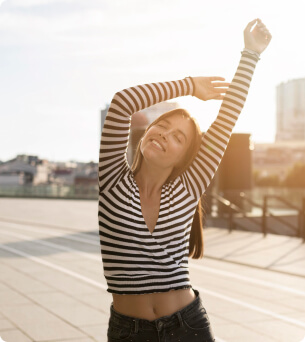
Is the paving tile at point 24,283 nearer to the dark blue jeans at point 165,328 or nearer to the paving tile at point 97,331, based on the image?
the paving tile at point 97,331

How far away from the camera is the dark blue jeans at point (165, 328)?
2.49 metres

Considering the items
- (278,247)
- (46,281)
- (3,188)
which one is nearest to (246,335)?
(46,281)

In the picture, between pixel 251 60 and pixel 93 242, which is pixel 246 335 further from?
pixel 93 242

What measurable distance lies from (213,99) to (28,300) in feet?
17.7

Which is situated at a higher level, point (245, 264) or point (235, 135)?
point (235, 135)

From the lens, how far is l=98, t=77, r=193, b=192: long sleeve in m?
2.54

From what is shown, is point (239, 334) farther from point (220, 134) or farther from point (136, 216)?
point (136, 216)

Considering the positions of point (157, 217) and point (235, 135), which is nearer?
point (157, 217)

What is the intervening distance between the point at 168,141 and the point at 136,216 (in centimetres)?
34

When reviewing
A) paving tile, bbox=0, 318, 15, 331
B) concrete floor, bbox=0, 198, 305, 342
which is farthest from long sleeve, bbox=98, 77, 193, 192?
paving tile, bbox=0, 318, 15, 331

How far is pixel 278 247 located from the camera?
13281 millimetres

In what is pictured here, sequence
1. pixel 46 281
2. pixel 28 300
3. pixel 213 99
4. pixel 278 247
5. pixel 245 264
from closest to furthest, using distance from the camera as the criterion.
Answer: pixel 213 99 → pixel 28 300 → pixel 46 281 → pixel 245 264 → pixel 278 247

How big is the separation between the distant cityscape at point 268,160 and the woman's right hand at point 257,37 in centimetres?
1341

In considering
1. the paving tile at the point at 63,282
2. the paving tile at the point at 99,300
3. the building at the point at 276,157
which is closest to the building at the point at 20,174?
the paving tile at the point at 63,282
